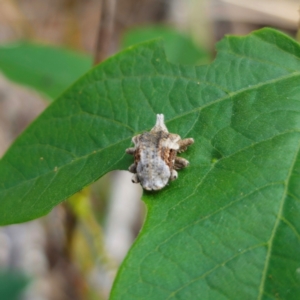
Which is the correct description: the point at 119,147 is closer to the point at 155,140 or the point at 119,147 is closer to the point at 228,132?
the point at 155,140

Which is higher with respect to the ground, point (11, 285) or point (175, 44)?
point (175, 44)

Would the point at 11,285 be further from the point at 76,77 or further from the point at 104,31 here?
the point at 76,77

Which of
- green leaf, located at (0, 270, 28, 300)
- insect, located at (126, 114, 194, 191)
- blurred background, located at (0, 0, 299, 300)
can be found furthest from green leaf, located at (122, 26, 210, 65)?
green leaf, located at (0, 270, 28, 300)

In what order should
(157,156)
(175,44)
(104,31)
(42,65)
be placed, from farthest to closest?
(175,44)
(42,65)
(104,31)
(157,156)

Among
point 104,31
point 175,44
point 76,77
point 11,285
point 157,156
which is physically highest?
point 104,31

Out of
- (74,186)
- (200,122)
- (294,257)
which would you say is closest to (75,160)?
(74,186)

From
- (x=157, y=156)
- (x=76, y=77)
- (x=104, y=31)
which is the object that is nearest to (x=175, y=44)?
(x=76, y=77)
